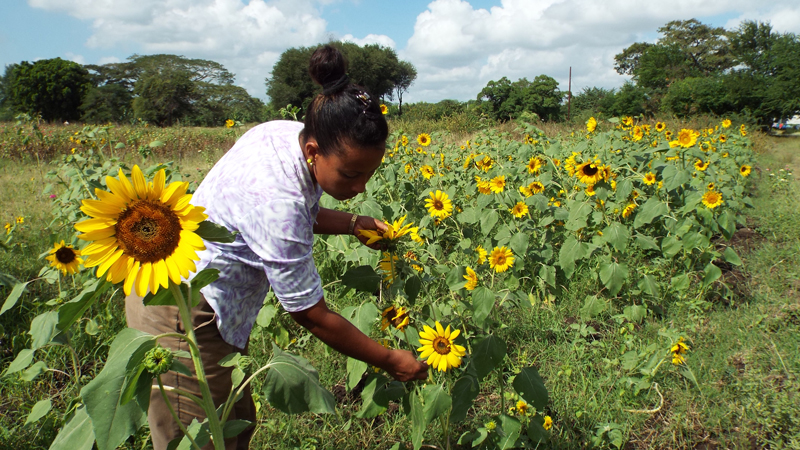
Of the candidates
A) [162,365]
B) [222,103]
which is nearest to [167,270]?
[162,365]

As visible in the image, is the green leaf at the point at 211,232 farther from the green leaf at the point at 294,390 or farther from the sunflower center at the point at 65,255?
the sunflower center at the point at 65,255

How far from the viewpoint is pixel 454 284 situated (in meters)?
1.83

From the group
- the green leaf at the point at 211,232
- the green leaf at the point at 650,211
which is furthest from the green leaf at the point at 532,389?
the green leaf at the point at 650,211

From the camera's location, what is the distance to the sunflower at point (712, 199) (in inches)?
141

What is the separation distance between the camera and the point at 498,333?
2820mm

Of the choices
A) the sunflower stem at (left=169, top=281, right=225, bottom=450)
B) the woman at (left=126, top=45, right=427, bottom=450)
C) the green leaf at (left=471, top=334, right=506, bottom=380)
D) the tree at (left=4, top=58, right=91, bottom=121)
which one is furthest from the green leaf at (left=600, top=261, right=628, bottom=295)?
the tree at (left=4, top=58, right=91, bottom=121)

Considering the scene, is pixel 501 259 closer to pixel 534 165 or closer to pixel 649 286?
pixel 649 286

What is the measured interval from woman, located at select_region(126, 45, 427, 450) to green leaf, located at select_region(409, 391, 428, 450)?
100 mm

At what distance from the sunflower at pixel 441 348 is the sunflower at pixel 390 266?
19 centimetres

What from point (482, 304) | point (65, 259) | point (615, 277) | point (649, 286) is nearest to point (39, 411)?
point (65, 259)

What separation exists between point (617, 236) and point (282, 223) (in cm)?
237

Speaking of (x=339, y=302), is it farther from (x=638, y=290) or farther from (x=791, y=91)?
(x=791, y=91)

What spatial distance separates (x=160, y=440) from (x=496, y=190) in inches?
93.5

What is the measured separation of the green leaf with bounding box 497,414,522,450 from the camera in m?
1.77
